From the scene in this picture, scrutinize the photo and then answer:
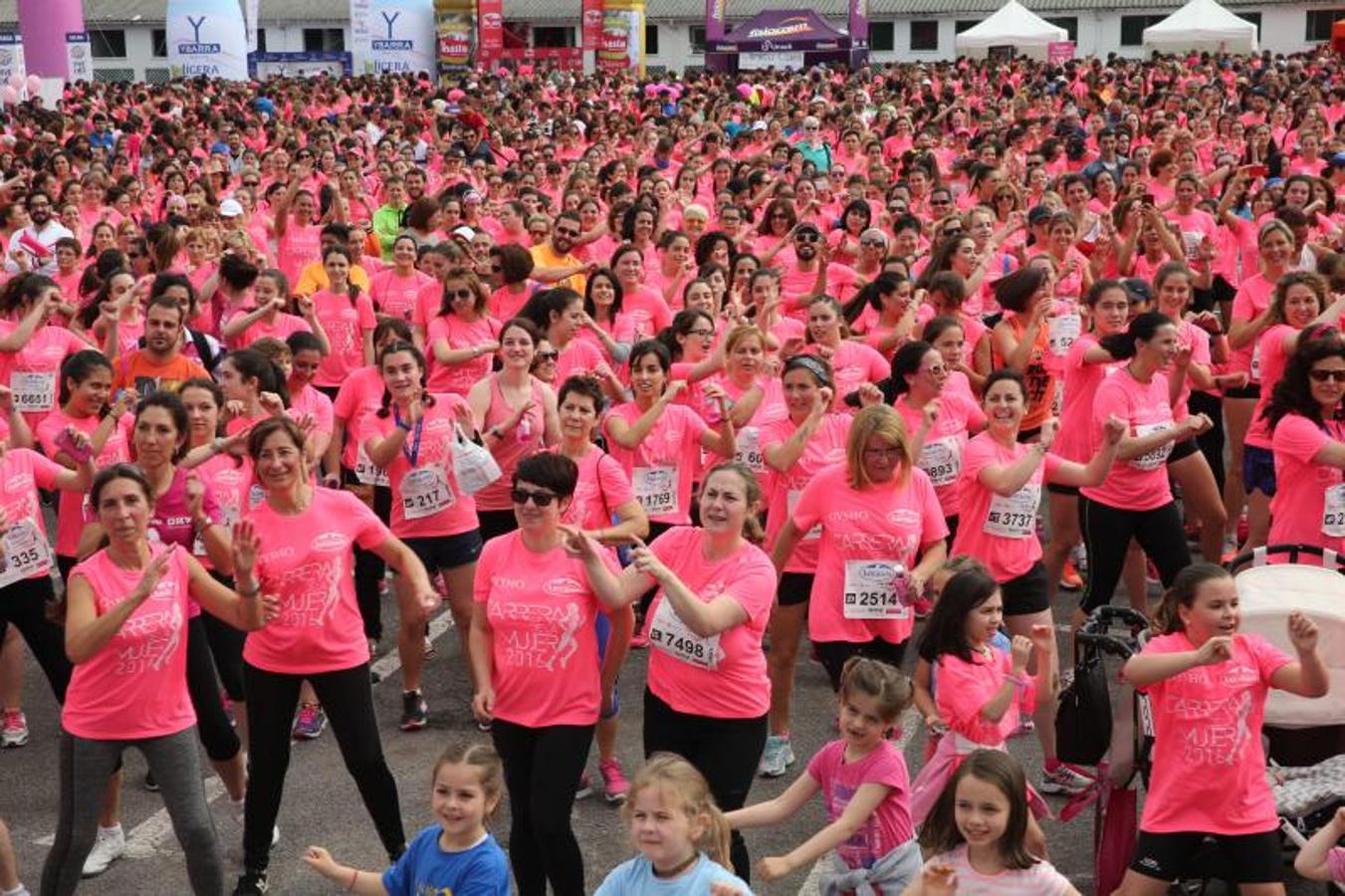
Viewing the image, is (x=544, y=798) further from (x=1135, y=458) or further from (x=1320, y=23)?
(x=1320, y=23)

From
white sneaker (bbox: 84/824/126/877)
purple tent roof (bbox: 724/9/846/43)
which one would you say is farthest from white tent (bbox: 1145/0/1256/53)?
white sneaker (bbox: 84/824/126/877)

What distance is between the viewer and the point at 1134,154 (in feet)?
55.4

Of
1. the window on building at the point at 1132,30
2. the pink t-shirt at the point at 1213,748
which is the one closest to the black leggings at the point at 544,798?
the pink t-shirt at the point at 1213,748

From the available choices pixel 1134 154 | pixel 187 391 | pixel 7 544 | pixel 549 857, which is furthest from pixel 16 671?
pixel 1134 154

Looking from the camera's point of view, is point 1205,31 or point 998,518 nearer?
point 998,518

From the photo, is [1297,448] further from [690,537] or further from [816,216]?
[816,216]

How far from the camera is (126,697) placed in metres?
5.21

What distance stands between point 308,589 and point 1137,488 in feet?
12.3

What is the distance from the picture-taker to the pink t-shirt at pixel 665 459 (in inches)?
296

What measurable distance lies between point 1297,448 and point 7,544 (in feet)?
16.4

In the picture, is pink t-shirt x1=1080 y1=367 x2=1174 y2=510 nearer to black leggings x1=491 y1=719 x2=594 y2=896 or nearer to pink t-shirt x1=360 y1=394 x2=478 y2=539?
pink t-shirt x1=360 y1=394 x2=478 y2=539

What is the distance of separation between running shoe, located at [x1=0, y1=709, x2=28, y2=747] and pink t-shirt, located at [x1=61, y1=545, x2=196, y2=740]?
6.81 ft

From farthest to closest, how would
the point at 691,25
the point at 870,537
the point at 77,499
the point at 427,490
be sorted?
the point at 691,25, the point at 427,490, the point at 77,499, the point at 870,537

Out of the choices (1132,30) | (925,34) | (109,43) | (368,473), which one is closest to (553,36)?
(925,34)
